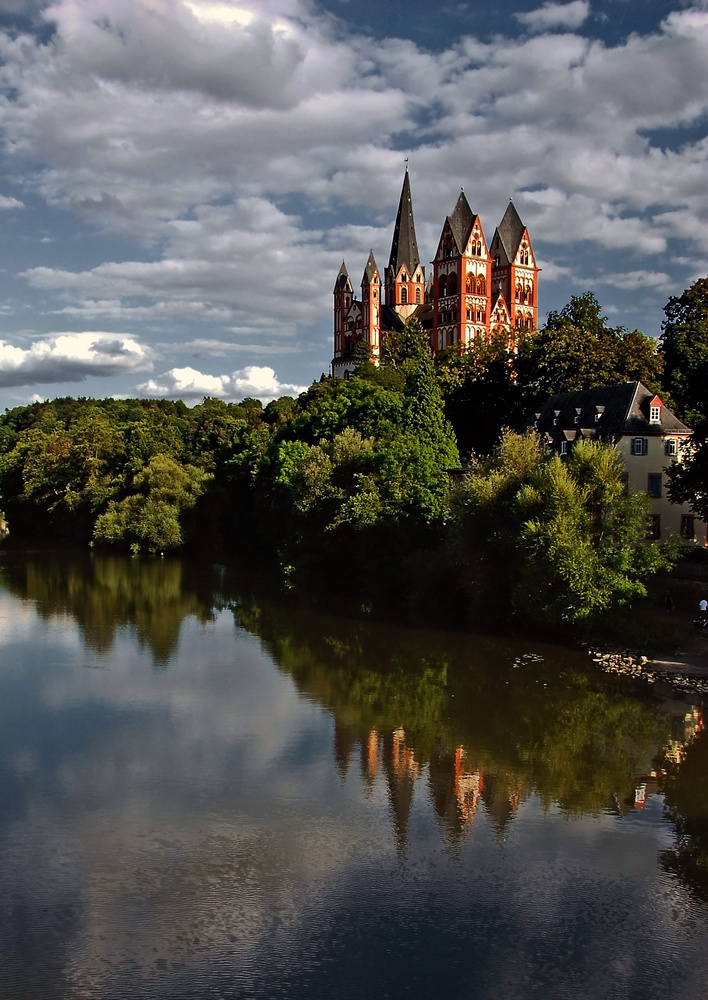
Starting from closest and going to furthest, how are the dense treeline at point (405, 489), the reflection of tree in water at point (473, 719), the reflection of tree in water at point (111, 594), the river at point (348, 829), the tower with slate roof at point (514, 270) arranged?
1. the river at point (348, 829)
2. the reflection of tree in water at point (473, 719)
3. the dense treeline at point (405, 489)
4. the reflection of tree in water at point (111, 594)
5. the tower with slate roof at point (514, 270)

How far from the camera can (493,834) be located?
67.1ft

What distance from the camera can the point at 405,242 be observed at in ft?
469

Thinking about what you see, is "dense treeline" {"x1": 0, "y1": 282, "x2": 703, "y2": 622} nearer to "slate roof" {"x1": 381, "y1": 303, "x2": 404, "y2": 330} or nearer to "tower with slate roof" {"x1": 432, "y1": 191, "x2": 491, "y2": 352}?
"tower with slate roof" {"x1": 432, "y1": 191, "x2": 491, "y2": 352}

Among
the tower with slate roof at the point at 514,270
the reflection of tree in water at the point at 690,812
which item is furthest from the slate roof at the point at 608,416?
the tower with slate roof at the point at 514,270

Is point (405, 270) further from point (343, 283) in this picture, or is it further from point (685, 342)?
point (685, 342)

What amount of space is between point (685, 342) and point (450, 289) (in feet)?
222

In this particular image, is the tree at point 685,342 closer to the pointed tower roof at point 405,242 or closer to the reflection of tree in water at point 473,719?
the reflection of tree in water at point 473,719

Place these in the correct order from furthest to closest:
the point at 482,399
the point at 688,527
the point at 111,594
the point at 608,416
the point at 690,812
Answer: the point at 482,399
the point at 111,594
the point at 608,416
the point at 688,527
the point at 690,812

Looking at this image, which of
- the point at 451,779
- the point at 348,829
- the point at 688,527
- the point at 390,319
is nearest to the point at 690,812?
the point at 451,779

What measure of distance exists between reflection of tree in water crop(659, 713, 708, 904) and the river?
75mm

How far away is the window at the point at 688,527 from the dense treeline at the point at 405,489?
6.83 m

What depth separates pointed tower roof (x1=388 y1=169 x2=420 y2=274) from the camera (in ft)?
467

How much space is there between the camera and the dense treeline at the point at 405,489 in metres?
37.5

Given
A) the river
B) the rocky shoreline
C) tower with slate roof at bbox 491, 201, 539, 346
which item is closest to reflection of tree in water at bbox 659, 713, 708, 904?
the river
